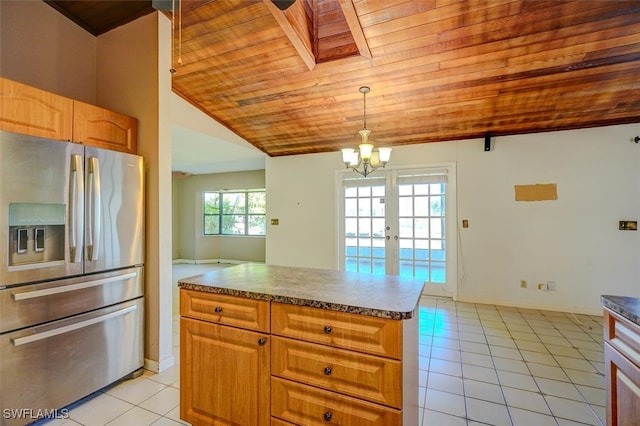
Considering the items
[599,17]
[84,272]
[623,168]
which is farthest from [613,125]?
[84,272]

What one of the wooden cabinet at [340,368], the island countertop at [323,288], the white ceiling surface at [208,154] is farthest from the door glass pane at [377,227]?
the wooden cabinet at [340,368]

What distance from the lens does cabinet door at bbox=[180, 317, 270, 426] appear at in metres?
1.46

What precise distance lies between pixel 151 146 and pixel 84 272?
1.05 metres

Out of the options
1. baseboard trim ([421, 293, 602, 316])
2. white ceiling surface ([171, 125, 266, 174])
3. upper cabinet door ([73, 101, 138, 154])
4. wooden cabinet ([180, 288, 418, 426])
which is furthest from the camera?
white ceiling surface ([171, 125, 266, 174])

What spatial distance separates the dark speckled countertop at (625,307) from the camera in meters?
1.13

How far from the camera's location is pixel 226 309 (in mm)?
1554

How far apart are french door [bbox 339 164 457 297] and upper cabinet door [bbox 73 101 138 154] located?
3.26 metres

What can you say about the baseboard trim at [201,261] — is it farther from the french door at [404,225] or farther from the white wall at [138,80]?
the white wall at [138,80]

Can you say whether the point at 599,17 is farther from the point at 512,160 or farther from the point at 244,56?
the point at 244,56

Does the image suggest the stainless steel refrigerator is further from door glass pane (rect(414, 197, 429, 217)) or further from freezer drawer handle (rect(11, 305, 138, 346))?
door glass pane (rect(414, 197, 429, 217))

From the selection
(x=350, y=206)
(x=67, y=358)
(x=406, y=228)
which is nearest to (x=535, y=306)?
(x=406, y=228)

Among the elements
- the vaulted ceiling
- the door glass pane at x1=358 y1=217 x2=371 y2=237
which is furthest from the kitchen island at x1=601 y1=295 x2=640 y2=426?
the door glass pane at x1=358 y1=217 x2=371 y2=237

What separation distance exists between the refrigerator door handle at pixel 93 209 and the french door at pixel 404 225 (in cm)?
359

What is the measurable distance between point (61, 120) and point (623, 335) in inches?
130
